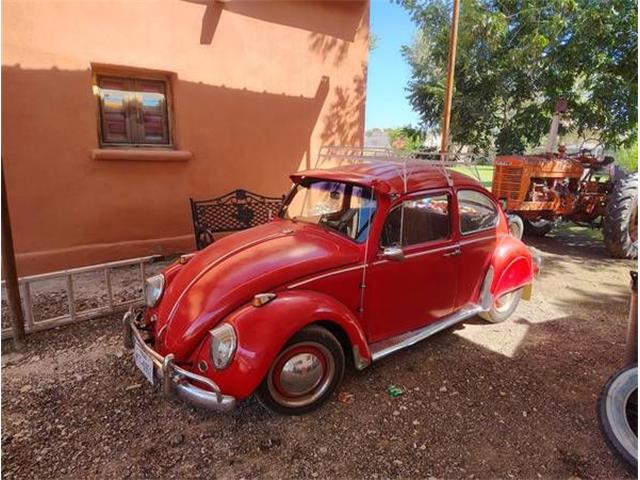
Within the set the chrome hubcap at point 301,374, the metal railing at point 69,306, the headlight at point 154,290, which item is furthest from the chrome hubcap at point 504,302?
the metal railing at point 69,306

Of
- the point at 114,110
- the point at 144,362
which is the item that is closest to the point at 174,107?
the point at 114,110

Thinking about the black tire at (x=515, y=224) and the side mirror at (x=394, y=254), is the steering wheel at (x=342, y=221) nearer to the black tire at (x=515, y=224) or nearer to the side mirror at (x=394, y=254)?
the side mirror at (x=394, y=254)

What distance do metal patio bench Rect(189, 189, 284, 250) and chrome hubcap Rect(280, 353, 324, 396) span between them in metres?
3.14

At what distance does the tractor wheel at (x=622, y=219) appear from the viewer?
6273 mm

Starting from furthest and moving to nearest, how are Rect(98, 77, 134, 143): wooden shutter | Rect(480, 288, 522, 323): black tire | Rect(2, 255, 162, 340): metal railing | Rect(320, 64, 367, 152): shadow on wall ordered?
Rect(320, 64, 367, 152): shadow on wall → Rect(98, 77, 134, 143): wooden shutter → Rect(480, 288, 522, 323): black tire → Rect(2, 255, 162, 340): metal railing

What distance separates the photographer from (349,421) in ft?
9.08

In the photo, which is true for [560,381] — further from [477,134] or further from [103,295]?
[477,134]

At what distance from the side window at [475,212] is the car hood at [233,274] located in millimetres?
1272

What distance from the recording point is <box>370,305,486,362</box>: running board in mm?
3088

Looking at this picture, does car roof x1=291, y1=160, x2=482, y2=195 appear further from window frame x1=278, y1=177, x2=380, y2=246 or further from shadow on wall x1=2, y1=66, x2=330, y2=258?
shadow on wall x1=2, y1=66, x2=330, y2=258

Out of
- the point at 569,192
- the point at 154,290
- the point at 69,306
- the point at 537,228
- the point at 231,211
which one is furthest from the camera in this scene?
the point at 537,228

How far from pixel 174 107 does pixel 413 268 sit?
432 centimetres

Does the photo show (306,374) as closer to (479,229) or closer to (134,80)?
(479,229)

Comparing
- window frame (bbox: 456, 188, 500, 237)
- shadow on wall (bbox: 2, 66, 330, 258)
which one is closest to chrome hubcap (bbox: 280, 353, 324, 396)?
window frame (bbox: 456, 188, 500, 237)
